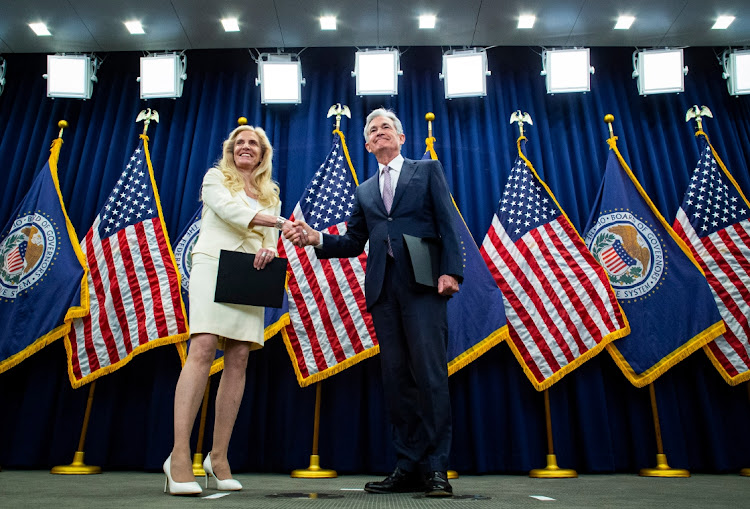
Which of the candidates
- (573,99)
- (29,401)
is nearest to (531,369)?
(573,99)

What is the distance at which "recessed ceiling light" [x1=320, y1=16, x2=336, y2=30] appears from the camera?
11.4ft

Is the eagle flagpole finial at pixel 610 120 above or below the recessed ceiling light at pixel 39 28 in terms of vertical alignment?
below

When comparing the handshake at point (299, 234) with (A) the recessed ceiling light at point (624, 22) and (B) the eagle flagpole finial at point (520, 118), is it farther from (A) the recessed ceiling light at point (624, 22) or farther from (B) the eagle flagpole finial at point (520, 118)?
(A) the recessed ceiling light at point (624, 22)

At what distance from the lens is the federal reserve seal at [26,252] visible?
2967mm

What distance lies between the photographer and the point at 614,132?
11.7 ft

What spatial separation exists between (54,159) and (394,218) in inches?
102

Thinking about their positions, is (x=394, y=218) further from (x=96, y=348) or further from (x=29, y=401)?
(x=29, y=401)

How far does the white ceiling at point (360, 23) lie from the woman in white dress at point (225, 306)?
5.99 ft

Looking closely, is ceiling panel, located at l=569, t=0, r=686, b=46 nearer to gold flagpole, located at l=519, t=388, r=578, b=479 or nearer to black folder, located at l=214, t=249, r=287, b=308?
gold flagpole, located at l=519, t=388, r=578, b=479

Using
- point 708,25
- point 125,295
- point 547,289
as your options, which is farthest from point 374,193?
point 708,25

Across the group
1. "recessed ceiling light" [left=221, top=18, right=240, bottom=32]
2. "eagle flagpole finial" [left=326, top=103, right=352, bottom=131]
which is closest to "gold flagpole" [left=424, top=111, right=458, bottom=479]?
"eagle flagpole finial" [left=326, top=103, right=352, bottom=131]

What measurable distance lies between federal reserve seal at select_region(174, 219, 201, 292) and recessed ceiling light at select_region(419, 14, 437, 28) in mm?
2007

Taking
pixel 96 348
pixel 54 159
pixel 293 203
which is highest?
pixel 54 159

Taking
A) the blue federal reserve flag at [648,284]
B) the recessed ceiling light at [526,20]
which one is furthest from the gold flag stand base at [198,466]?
the recessed ceiling light at [526,20]
